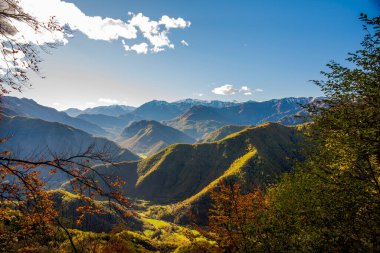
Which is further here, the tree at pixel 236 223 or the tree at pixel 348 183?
the tree at pixel 236 223

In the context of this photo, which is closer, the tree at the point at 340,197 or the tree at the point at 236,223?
the tree at the point at 340,197

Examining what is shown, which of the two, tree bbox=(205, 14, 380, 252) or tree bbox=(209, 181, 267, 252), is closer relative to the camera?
tree bbox=(205, 14, 380, 252)

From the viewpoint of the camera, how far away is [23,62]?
1051 cm

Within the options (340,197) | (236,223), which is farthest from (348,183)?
(236,223)

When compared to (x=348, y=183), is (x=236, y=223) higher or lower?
lower

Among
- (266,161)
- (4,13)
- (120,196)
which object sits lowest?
(266,161)

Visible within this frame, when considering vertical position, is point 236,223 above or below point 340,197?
below

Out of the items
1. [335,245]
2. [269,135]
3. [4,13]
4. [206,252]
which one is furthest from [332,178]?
[269,135]

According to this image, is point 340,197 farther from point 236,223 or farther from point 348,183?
point 236,223

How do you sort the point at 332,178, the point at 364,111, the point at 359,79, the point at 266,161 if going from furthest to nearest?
the point at 266,161 < the point at 332,178 < the point at 359,79 < the point at 364,111

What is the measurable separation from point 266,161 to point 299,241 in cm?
A: 15307

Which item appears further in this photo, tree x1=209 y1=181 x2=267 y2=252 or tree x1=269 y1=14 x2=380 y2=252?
tree x1=209 y1=181 x2=267 y2=252

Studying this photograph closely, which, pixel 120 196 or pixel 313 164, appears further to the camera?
pixel 313 164

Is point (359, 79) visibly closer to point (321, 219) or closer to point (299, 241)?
point (321, 219)
